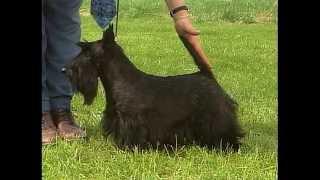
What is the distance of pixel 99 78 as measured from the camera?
117 inches

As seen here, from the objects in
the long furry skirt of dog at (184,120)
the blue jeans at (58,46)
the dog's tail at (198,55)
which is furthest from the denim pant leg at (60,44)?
the dog's tail at (198,55)

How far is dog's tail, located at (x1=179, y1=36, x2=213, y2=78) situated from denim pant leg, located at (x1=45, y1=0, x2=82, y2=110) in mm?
628

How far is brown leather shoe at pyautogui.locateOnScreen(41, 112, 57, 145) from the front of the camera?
2.90 meters

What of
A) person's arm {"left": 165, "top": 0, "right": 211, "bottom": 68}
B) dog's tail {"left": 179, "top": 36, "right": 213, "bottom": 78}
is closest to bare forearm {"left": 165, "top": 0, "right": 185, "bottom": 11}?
person's arm {"left": 165, "top": 0, "right": 211, "bottom": 68}

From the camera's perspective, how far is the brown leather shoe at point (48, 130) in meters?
2.90

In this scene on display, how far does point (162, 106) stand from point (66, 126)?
0.60 meters

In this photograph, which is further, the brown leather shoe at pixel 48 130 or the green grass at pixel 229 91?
the brown leather shoe at pixel 48 130

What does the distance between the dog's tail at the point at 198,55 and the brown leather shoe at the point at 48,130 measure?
0.79m

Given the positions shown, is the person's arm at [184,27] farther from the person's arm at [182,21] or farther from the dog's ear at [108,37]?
the dog's ear at [108,37]

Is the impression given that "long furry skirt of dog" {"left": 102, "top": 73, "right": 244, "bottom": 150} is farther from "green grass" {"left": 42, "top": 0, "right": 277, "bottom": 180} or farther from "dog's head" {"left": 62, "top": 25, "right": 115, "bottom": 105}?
"dog's head" {"left": 62, "top": 25, "right": 115, "bottom": 105}

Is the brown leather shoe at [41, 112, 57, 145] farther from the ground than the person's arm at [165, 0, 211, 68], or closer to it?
closer to it

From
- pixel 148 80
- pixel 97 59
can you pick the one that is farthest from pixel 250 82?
pixel 97 59
